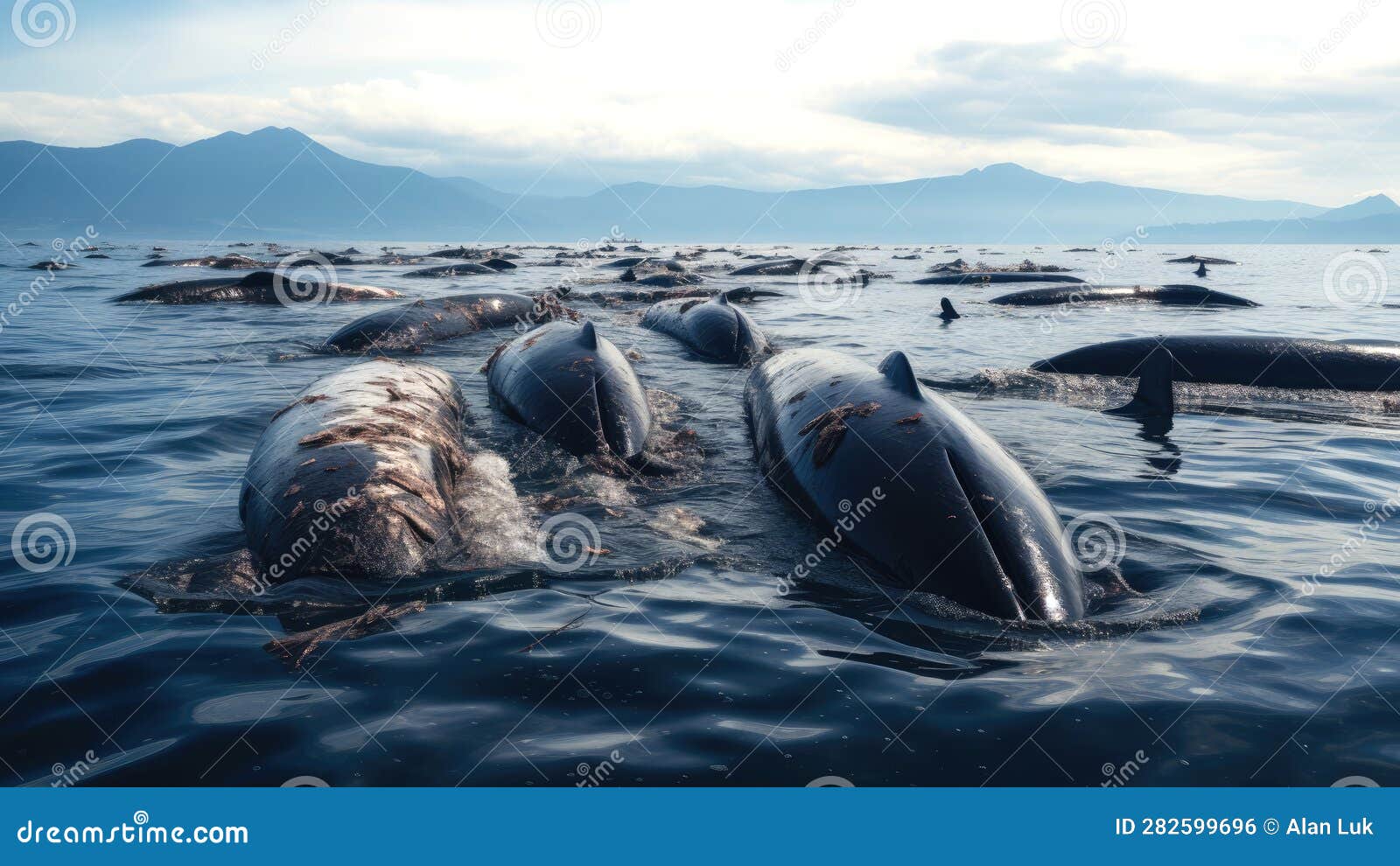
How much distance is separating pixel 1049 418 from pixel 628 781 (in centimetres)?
947

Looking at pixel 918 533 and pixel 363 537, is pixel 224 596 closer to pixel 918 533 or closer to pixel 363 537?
pixel 363 537

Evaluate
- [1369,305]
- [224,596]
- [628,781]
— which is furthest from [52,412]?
[1369,305]

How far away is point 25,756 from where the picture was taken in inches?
147

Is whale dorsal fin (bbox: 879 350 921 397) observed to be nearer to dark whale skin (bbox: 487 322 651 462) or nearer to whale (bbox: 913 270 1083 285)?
dark whale skin (bbox: 487 322 651 462)

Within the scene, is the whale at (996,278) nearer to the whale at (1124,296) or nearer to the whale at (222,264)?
the whale at (1124,296)

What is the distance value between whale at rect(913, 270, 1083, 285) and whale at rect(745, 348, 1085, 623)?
3017 centimetres

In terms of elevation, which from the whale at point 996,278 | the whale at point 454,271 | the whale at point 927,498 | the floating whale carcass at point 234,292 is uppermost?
the whale at point 454,271

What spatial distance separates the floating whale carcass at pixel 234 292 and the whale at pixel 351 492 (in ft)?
59.0

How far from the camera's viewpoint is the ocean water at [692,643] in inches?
149

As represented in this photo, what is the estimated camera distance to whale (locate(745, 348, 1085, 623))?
5.25 m

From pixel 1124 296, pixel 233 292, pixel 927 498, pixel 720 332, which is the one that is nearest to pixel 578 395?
pixel 927 498

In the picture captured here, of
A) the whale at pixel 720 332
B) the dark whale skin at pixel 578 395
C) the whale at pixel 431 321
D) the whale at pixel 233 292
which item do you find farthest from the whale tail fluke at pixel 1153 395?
the whale at pixel 233 292

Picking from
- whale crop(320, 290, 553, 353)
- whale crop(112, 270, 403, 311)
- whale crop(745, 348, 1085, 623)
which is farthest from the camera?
whale crop(112, 270, 403, 311)

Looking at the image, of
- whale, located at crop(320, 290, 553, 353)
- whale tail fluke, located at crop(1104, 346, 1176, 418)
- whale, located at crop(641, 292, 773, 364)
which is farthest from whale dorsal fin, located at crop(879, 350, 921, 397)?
whale, located at crop(320, 290, 553, 353)
